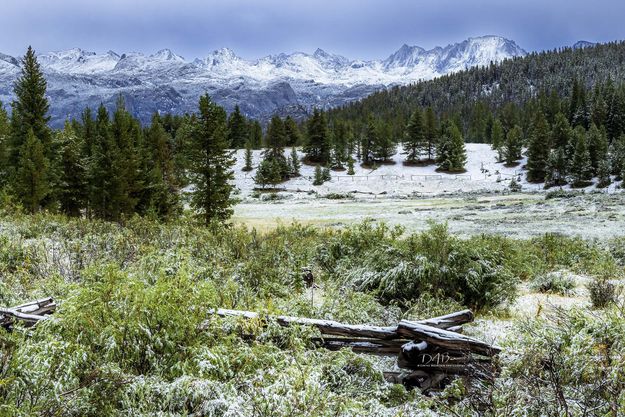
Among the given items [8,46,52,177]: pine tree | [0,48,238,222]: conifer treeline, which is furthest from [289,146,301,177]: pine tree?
[8,46,52,177]: pine tree

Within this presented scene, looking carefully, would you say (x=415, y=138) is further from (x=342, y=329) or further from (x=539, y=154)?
(x=342, y=329)

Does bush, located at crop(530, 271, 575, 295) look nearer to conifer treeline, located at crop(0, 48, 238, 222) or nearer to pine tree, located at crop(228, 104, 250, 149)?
conifer treeline, located at crop(0, 48, 238, 222)

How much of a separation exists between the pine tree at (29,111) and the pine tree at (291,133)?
55.9 m

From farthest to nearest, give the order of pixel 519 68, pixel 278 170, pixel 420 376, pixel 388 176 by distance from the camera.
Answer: pixel 519 68 → pixel 388 176 → pixel 278 170 → pixel 420 376

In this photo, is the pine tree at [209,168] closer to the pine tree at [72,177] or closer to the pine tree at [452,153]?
the pine tree at [72,177]

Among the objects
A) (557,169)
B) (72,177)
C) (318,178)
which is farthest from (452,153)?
(72,177)

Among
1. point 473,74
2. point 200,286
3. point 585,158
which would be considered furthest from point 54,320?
point 473,74

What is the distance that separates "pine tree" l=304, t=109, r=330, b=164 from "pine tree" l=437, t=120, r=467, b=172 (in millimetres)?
22921

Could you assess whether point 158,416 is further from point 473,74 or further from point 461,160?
point 473,74

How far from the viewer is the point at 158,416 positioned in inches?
128

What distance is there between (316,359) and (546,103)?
11963cm

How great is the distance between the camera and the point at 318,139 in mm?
85875

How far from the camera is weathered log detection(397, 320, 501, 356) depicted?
4391mm

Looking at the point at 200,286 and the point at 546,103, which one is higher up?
the point at 546,103
